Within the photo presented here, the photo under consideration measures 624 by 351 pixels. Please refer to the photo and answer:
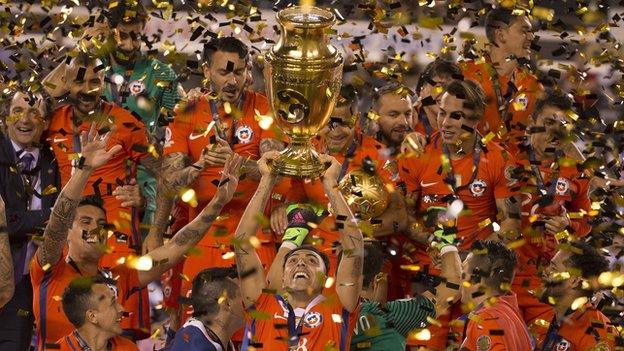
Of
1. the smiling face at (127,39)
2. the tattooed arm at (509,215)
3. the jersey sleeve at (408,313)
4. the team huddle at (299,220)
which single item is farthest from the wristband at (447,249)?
the smiling face at (127,39)

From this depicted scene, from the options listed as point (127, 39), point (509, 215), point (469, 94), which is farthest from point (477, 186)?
point (127, 39)

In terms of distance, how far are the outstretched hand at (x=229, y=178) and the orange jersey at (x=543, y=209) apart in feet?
6.24

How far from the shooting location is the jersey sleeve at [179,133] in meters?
9.65

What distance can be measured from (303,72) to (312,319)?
1823 millimetres

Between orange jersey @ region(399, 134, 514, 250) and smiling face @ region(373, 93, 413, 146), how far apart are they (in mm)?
232

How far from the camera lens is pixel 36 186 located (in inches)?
369

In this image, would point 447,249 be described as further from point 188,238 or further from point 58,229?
point 58,229

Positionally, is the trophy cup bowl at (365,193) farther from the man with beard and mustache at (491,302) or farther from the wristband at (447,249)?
the man with beard and mustache at (491,302)

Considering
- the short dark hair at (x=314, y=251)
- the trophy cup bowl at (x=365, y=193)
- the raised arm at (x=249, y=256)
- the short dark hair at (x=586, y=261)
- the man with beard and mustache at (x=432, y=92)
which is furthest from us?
the man with beard and mustache at (x=432, y=92)

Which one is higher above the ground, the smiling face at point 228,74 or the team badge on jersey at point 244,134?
the smiling face at point 228,74

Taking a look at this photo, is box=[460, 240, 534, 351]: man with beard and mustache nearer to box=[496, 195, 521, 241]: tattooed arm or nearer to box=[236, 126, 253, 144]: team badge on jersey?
box=[496, 195, 521, 241]: tattooed arm

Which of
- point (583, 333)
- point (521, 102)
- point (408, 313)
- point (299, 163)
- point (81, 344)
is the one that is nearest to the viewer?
point (299, 163)

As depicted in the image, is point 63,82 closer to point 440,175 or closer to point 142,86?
point 142,86

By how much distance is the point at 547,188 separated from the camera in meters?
9.78
